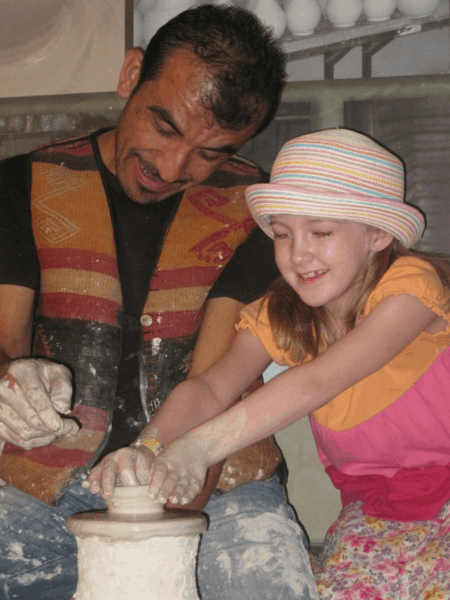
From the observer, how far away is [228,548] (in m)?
1.69

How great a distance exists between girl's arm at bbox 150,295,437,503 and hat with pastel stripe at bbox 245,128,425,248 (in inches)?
8.4

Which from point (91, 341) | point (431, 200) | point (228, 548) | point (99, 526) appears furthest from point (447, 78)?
point (99, 526)

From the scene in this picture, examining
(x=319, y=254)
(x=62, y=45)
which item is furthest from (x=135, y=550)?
(x=62, y=45)

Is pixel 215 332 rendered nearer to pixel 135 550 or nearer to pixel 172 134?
pixel 172 134

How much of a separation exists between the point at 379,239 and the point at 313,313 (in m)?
0.25

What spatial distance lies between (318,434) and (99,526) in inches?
30.9

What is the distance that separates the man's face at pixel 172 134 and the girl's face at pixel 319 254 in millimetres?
315

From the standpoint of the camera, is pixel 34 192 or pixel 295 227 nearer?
pixel 295 227

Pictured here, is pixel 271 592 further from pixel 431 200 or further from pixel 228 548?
pixel 431 200

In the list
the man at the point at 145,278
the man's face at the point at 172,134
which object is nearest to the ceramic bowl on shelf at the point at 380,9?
the man at the point at 145,278

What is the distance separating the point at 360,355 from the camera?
1547 millimetres

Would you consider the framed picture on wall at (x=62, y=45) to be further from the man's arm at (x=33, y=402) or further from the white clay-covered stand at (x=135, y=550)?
the white clay-covered stand at (x=135, y=550)

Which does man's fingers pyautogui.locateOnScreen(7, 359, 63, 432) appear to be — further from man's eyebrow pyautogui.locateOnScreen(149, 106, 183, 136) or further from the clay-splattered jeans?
man's eyebrow pyautogui.locateOnScreen(149, 106, 183, 136)

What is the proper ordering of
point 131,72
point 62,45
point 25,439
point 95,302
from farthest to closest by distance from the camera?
point 62,45 → point 131,72 → point 95,302 → point 25,439
